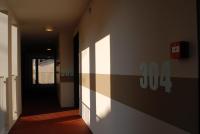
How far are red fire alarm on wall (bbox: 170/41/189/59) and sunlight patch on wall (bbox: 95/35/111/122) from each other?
157cm

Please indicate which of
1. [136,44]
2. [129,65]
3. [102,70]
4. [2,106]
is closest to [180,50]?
[136,44]

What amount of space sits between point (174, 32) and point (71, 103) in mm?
6038

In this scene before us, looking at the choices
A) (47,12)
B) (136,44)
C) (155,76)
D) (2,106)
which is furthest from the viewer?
(47,12)

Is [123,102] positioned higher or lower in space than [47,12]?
lower

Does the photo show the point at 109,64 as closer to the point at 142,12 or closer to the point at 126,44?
the point at 126,44

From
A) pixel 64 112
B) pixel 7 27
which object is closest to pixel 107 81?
pixel 7 27

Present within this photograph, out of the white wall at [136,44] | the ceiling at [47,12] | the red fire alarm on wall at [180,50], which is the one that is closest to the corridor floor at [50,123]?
the white wall at [136,44]

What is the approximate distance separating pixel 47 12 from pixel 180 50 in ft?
13.5

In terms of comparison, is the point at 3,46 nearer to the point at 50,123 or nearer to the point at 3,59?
the point at 3,59

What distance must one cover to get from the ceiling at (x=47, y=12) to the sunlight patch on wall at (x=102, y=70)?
1240 millimetres

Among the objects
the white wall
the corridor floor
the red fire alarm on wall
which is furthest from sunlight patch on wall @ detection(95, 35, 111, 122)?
the red fire alarm on wall

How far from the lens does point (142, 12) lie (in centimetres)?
191

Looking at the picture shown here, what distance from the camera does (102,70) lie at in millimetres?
3312

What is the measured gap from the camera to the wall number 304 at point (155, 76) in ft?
4.97
